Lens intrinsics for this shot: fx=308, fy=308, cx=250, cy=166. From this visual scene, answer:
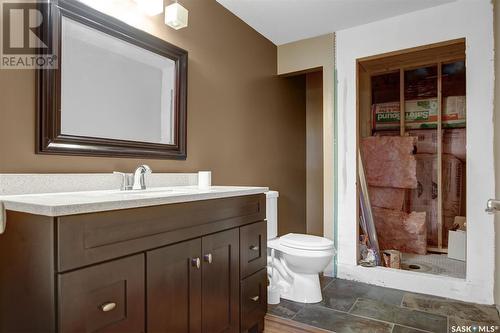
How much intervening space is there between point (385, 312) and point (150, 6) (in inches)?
99.7

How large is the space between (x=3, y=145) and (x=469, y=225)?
2.95 metres

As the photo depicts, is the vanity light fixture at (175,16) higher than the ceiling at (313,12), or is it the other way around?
the ceiling at (313,12)

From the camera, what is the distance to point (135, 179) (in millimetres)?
1700

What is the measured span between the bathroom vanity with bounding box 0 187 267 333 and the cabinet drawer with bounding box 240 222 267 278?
7 cm

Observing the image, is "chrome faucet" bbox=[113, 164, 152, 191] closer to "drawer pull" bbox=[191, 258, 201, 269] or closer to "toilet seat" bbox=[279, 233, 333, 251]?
"drawer pull" bbox=[191, 258, 201, 269]

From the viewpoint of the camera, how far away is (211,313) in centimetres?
150

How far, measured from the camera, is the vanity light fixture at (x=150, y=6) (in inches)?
71.9

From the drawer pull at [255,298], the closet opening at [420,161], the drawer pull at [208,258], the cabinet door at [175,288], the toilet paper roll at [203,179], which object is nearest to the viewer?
Result: the cabinet door at [175,288]

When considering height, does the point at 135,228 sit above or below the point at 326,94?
below

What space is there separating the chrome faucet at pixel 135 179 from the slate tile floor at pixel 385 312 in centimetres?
130

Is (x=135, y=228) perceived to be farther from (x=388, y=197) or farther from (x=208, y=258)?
(x=388, y=197)

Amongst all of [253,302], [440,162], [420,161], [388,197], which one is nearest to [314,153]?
[388,197]

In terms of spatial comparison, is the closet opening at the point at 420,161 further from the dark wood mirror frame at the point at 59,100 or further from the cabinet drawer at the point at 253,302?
the dark wood mirror frame at the point at 59,100

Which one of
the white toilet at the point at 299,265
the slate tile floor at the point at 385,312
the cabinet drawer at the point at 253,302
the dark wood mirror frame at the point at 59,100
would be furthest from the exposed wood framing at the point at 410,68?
the cabinet drawer at the point at 253,302
